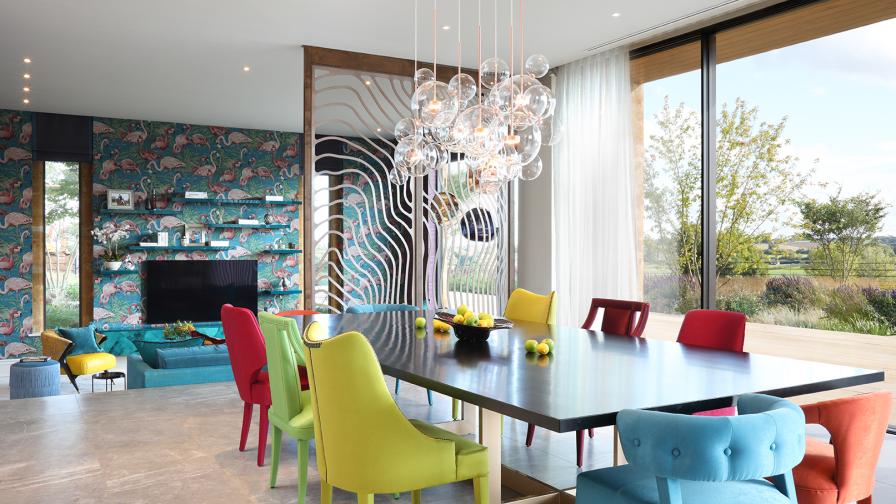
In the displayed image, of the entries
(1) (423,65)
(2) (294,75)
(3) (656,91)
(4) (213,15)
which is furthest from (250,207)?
(3) (656,91)

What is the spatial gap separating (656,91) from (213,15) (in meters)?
3.74

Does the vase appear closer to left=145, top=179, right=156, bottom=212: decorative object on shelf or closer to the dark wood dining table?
left=145, top=179, right=156, bottom=212: decorative object on shelf

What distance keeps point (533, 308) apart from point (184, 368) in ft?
9.33

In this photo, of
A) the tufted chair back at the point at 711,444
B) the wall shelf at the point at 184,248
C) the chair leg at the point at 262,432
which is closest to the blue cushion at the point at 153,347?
the chair leg at the point at 262,432

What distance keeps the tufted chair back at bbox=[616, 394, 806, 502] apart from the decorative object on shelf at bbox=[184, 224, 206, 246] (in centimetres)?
931

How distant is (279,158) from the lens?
1078 cm

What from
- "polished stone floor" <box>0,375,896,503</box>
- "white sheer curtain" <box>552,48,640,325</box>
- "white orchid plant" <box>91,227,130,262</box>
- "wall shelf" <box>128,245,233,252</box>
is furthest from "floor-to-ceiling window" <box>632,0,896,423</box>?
"white orchid plant" <box>91,227,130,262</box>

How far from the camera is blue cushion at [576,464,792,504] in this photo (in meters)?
1.91

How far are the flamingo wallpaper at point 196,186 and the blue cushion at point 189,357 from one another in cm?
422

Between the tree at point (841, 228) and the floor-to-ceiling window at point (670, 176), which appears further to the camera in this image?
the floor-to-ceiling window at point (670, 176)

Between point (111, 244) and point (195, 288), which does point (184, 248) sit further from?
point (111, 244)

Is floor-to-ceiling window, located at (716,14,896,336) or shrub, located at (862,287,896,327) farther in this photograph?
floor-to-ceiling window, located at (716,14,896,336)

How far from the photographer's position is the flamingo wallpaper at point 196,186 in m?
9.63

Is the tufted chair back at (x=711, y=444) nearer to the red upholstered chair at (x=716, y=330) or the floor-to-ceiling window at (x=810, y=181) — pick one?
the red upholstered chair at (x=716, y=330)
